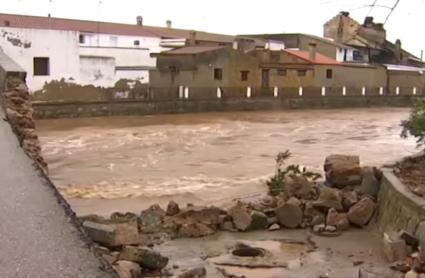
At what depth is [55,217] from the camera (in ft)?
12.9

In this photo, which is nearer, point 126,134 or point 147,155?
point 147,155

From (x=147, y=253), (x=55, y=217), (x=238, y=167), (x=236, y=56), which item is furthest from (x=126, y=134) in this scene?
(x=55, y=217)

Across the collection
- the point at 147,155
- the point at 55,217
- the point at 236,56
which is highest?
the point at 236,56

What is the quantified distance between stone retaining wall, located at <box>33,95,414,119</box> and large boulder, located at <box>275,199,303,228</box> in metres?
27.3

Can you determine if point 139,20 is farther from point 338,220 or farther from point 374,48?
point 338,220

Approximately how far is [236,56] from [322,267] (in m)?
39.9

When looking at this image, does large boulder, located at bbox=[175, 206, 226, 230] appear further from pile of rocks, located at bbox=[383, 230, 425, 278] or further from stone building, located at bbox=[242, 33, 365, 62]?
stone building, located at bbox=[242, 33, 365, 62]

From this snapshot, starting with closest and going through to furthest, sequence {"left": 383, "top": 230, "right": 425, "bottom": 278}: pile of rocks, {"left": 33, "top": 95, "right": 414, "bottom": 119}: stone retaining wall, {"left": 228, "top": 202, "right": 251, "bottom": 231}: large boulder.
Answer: {"left": 383, "top": 230, "right": 425, "bottom": 278}: pile of rocks → {"left": 228, "top": 202, "right": 251, "bottom": 231}: large boulder → {"left": 33, "top": 95, "right": 414, "bottom": 119}: stone retaining wall

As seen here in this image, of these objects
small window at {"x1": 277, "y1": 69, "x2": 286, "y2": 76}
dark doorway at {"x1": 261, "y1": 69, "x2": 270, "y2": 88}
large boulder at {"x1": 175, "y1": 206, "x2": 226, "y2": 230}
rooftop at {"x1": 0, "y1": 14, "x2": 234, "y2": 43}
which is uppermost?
rooftop at {"x1": 0, "y1": 14, "x2": 234, "y2": 43}

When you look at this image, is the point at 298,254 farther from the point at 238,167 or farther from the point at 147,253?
the point at 238,167

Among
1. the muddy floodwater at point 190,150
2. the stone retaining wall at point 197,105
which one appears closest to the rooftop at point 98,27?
the stone retaining wall at point 197,105

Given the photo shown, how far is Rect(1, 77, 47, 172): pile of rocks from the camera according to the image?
7181 millimetres

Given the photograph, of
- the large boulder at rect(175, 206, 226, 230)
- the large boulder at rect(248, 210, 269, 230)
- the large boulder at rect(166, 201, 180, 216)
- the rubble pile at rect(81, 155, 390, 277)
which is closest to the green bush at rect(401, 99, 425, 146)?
the rubble pile at rect(81, 155, 390, 277)

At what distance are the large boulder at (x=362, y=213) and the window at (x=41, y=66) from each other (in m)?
30.5
